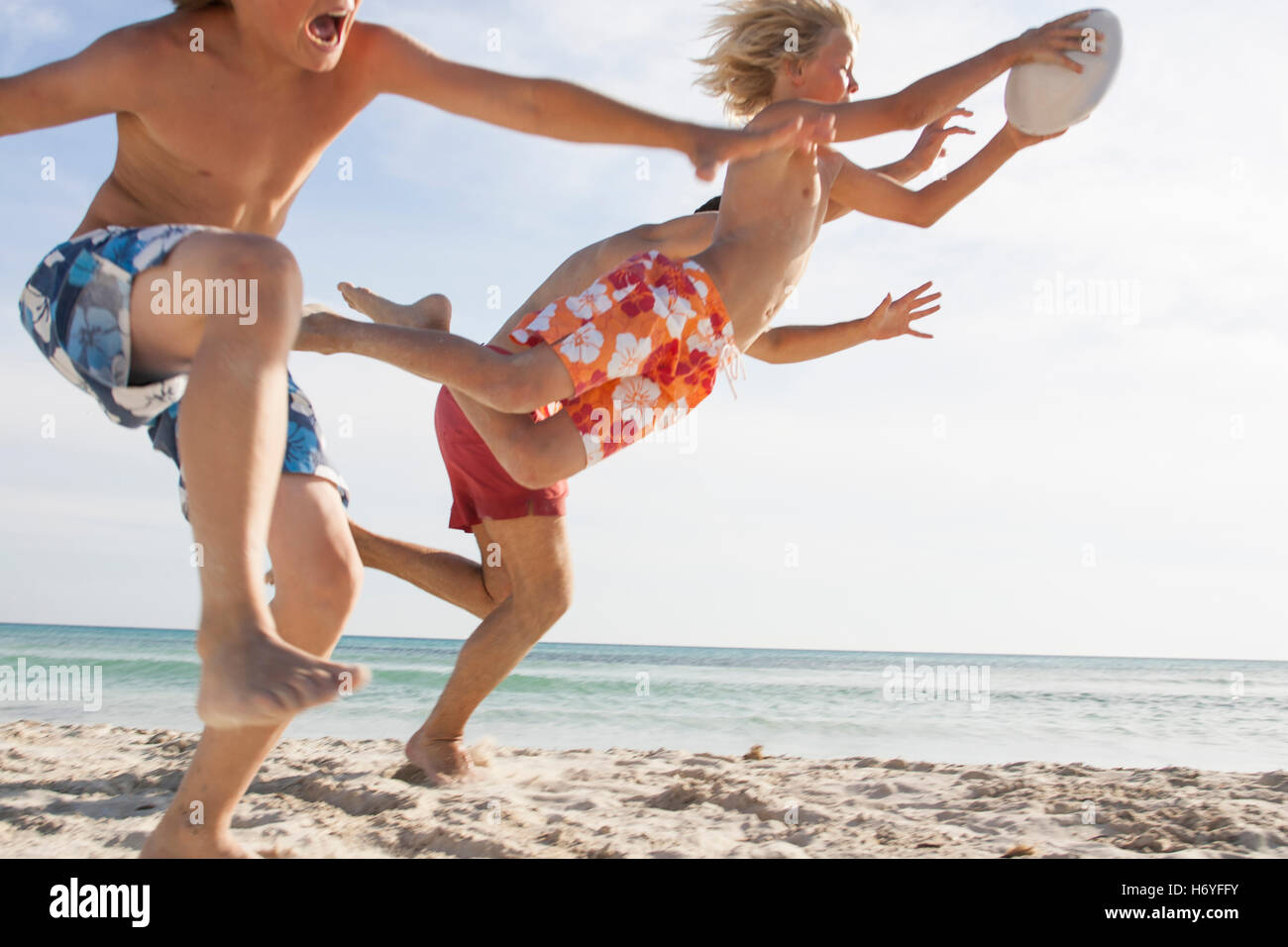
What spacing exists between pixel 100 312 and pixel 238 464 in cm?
44

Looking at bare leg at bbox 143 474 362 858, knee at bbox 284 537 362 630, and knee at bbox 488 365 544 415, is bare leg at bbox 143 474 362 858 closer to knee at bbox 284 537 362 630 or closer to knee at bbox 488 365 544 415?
knee at bbox 284 537 362 630

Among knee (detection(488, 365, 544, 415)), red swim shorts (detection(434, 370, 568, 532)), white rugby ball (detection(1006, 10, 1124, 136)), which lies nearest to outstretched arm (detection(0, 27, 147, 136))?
knee (detection(488, 365, 544, 415))

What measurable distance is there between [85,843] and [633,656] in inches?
798

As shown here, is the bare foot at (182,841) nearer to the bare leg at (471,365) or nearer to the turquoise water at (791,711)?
the bare leg at (471,365)

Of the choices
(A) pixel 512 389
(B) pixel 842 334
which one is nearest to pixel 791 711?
(B) pixel 842 334

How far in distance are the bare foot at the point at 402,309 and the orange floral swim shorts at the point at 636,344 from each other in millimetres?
523

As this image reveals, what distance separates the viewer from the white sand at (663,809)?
293cm

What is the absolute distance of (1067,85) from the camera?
10.7 feet

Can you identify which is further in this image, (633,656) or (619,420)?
(633,656)

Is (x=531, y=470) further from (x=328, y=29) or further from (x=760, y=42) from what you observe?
(x=760, y=42)

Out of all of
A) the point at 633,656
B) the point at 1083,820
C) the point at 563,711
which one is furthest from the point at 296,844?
the point at 633,656

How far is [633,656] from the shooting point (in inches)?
903

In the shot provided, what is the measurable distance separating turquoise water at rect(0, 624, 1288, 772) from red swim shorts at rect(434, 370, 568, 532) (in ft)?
16.9
